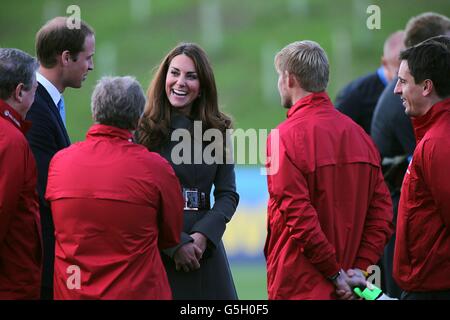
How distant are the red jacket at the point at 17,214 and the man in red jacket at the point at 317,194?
3.40 ft

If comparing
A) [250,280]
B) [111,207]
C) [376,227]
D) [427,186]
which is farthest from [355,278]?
[250,280]

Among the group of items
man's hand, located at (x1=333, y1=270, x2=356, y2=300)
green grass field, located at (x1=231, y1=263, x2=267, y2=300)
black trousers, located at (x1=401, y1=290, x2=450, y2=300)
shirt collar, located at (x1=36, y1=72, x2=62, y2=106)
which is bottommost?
green grass field, located at (x1=231, y1=263, x2=267, y2=300)

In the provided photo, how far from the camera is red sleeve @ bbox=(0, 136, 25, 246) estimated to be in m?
3.68

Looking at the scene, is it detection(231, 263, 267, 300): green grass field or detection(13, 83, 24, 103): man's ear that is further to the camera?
detection(231, 263, 267, 300): green grass field

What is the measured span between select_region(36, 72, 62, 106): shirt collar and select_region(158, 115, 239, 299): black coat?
22.5 inches

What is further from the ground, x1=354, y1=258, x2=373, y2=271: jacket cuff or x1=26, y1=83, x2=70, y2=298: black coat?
x1=26, y1=83, x2=70, y2=298: black coat

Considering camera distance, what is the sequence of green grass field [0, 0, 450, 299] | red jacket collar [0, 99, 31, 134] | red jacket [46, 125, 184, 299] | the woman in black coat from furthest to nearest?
1. green grass field [0, 0, 450, 299]
2. the woman in black coat
3. red jacket collar [0, 99, 31, 134]
4. red jacket [46, 125, 184, 299]

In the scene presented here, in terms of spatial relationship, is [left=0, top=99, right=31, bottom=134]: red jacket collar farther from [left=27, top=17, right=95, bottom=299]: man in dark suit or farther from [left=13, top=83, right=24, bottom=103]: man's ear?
[left=27, top=17, right=95, bottom=299]: man in dark suit

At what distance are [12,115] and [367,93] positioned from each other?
131 inches

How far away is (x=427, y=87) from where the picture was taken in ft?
13.7

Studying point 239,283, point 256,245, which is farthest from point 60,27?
point 256,245

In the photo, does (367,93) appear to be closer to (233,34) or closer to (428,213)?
(428,213)

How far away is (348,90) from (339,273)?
288 cm

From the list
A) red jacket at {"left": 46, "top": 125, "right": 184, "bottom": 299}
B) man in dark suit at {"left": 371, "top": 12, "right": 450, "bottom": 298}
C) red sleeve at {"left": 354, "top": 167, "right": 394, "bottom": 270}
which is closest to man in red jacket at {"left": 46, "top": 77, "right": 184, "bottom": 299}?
red jacket at {"left": 46, "top": 125, "right": 184, "bottom": 299}
